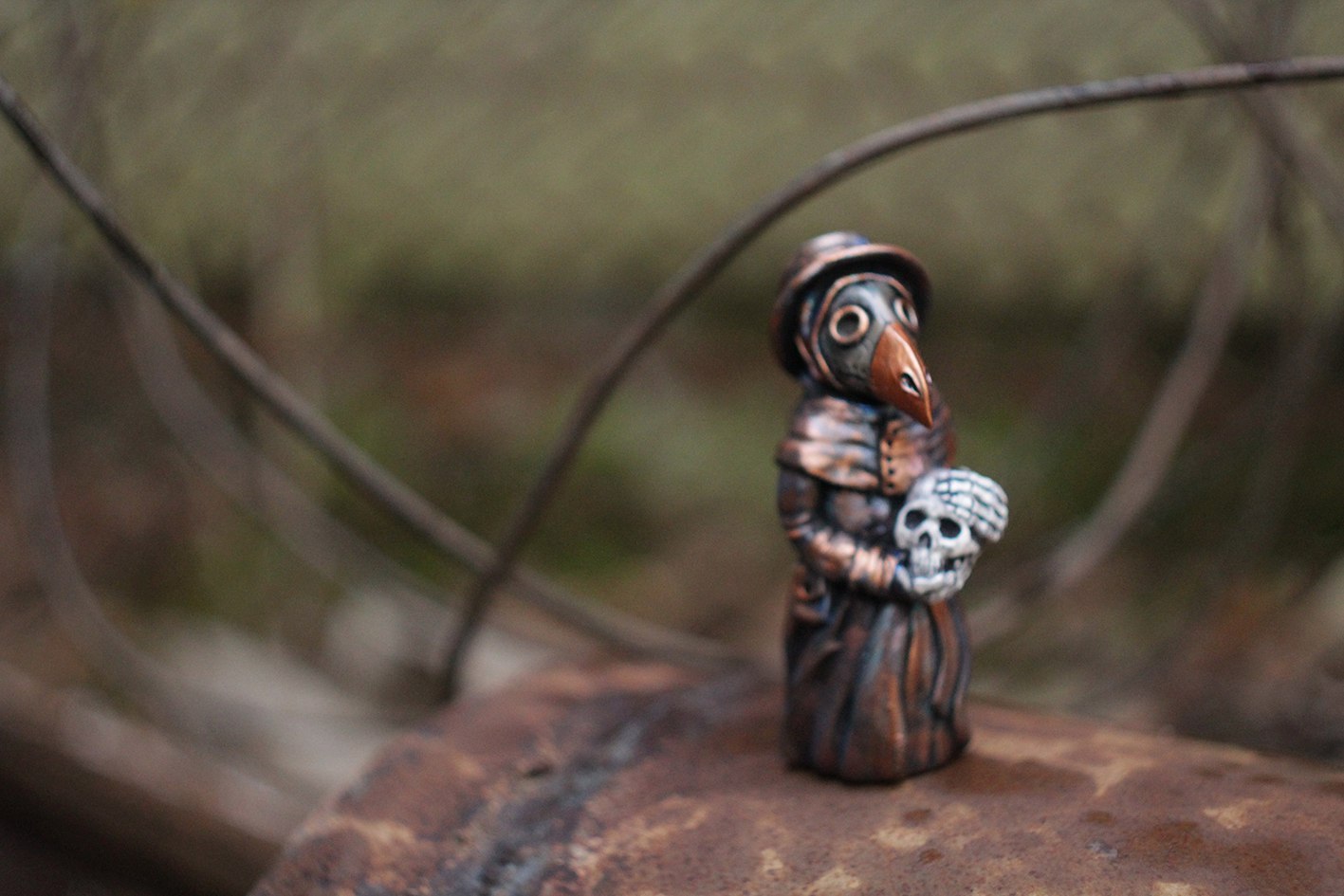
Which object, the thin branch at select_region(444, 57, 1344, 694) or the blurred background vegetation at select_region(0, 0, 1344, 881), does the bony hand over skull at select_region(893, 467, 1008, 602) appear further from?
the blurred background vegetation at select_region(0, 0, 1344, 881)

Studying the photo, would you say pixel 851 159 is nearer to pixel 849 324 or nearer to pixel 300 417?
pixel 849 324

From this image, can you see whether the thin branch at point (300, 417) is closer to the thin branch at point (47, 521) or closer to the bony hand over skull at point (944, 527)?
the bony hand over skull at point (944, 527)

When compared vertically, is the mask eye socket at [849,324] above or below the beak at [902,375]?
above

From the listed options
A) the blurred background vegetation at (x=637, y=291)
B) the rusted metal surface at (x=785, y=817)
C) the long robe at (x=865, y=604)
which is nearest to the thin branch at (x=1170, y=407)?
the blurred background vegetation at (x=637, y=291)

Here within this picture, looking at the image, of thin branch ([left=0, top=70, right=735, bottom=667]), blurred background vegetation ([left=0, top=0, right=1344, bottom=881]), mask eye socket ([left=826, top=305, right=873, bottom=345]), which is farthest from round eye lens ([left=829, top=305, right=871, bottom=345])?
blurred background vegetation ([left=0, top=0, right=1344, bottom=881])

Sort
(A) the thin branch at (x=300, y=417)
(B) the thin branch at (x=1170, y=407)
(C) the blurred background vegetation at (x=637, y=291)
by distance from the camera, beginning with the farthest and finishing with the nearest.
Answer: (C) the blurred background vegetation at (x=637, y=291) → (B) the thin branch at (x=1170, y=407) → (A) the thin branch at (x=300, y=417)

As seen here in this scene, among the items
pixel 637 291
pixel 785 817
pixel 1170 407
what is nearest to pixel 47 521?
pixel 785 817


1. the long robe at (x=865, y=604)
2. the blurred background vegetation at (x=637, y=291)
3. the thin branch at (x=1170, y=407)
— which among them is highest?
the blurred background vegetation at (x=637, y=291)
